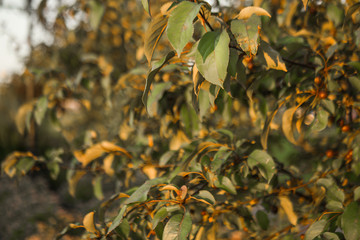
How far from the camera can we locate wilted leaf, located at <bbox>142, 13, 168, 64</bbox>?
60cm

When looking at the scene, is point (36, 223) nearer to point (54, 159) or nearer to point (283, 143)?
point (54, 159)

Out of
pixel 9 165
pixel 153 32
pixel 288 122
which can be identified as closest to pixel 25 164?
pixel 9 165

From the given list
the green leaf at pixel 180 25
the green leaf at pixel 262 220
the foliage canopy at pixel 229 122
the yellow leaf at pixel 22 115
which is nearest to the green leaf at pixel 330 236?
the foliage canopy at pixel 229 122

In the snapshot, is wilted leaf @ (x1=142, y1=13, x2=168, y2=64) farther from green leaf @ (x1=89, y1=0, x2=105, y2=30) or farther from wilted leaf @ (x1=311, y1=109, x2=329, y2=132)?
green leaf @ (x1=89, y1=0, x2=105, y2=30)

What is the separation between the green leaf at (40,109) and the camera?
1175 millimetres

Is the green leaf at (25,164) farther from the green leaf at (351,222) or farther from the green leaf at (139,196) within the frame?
the green leaf at (351,222)

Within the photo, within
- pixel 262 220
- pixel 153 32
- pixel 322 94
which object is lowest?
pixel 262 220

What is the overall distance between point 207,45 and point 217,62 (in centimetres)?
4

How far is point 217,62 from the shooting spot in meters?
0.54

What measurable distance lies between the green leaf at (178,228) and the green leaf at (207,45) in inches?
12.6

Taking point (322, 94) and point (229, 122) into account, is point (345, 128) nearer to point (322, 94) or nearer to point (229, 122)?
point (322, 94)

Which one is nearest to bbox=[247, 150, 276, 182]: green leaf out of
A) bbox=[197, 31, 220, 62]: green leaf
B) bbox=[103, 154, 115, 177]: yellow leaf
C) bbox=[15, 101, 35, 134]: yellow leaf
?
bbox=[197, 31, 220, 62]: green leaf

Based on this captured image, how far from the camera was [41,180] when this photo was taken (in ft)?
14.3

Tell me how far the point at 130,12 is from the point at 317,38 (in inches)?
61.3
